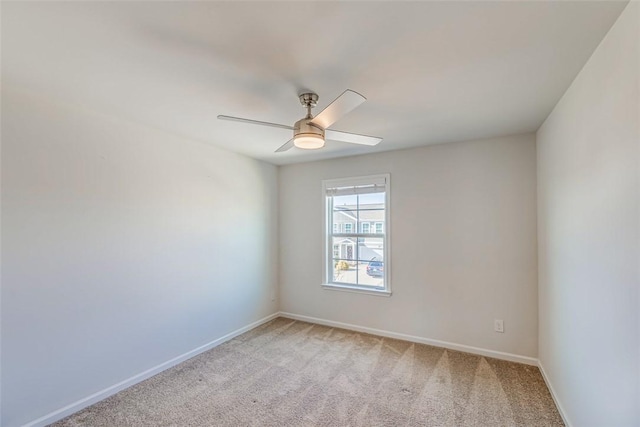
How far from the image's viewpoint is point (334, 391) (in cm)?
236

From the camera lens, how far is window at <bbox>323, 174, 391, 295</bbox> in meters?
3.59

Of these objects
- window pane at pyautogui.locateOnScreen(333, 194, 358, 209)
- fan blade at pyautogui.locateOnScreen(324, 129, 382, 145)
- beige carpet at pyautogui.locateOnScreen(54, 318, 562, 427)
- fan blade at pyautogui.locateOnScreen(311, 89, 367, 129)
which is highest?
fan blade at pyautogui.locateOnScreen(311, 89, 367, 129)

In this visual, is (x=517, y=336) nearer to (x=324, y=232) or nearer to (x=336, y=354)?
(x=336, y=354)

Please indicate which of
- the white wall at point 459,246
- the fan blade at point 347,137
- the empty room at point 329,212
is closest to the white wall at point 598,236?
the empty room at point 329,212

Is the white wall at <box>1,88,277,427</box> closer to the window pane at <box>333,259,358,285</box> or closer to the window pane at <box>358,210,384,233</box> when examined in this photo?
the window pane at <box>333,259,358,285</box>

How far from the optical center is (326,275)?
3.95 m

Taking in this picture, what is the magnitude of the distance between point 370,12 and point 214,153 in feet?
8.26

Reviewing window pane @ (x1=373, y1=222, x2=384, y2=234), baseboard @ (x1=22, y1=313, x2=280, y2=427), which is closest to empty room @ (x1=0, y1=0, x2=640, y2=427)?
baseboard @ (x1=22, y1=313, x2=280, y2=427)

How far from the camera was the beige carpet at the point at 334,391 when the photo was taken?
203cm

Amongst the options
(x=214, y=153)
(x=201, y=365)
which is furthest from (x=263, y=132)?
(x=201, y=365)

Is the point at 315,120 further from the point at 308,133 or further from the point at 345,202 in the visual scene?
the point at 345,202

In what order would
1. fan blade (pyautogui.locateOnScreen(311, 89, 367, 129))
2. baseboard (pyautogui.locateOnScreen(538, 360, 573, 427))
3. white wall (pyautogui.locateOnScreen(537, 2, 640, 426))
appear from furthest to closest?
baseboard (pyautogui.locateOnScreen(538, 360, 573, 427)) < fan blade (pyautogui.locateOnScreen(311, 89, 367, 129)) < white wall (pyautogui.locateOnScreen(537, 2, 640, 426))

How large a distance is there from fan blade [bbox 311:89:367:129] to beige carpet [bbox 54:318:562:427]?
2065 millimetres

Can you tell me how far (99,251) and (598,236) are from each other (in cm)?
333
